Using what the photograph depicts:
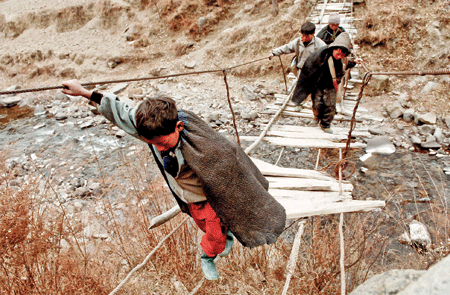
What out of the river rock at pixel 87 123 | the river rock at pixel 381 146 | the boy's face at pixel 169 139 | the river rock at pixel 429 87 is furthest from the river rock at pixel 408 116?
the river rock at pixel 87 123

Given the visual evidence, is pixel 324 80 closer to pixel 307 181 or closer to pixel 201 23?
pixel 307 181

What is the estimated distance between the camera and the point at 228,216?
1.32 metres

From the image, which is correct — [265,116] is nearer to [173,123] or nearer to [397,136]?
[397,136]

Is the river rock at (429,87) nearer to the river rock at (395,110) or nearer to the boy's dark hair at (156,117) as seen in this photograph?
the river rock at (395,110)

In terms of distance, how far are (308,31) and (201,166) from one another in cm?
280

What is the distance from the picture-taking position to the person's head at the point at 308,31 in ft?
10.9

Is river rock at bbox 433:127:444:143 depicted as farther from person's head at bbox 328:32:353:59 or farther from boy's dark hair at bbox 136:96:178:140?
boy's dark hair at bbox 136:96:178:140

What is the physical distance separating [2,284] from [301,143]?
2.67 meters

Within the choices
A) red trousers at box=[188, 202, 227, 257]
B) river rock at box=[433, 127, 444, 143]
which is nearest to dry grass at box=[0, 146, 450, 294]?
red trousers at box=[188, 202, 227, 257]

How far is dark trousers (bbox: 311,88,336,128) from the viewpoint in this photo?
3246 mm

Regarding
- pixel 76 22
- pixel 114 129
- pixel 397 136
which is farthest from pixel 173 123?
pixel 76 22

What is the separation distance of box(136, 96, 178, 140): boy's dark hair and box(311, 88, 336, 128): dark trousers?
2.56 meters

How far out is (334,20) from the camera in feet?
12.3

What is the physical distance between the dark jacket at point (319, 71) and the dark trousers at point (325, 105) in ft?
0.19
